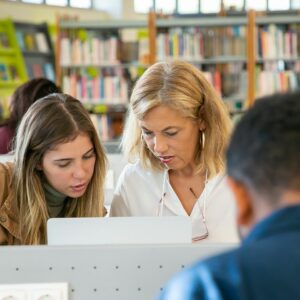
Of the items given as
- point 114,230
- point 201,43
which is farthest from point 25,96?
point 201,43

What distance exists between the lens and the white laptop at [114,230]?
160 centimetres

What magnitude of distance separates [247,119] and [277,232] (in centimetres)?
13

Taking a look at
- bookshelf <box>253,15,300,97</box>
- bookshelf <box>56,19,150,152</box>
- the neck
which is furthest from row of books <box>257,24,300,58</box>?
the neck

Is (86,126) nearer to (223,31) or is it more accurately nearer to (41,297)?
(41,297)

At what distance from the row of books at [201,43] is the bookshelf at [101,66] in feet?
0.69

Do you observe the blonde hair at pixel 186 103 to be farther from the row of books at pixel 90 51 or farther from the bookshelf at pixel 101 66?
the row of books at pixel 90 51

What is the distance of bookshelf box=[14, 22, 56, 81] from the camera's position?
9.87m

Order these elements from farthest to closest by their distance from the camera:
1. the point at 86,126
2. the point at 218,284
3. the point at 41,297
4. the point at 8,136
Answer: the point at 8,136
the point at 86,126
the point at 41,297
the point at 218,284

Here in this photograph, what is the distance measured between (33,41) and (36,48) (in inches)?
4.2

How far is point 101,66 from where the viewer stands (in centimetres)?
752

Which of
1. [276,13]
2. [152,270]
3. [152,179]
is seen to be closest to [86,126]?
Answer: [152,179]

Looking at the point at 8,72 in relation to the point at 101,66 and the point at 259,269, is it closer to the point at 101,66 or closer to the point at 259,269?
the point at 101,66

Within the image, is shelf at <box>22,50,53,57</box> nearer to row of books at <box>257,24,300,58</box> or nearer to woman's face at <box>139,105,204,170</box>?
row of books at <box>257,24,300,58</box>

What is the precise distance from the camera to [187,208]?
230 centimetres
